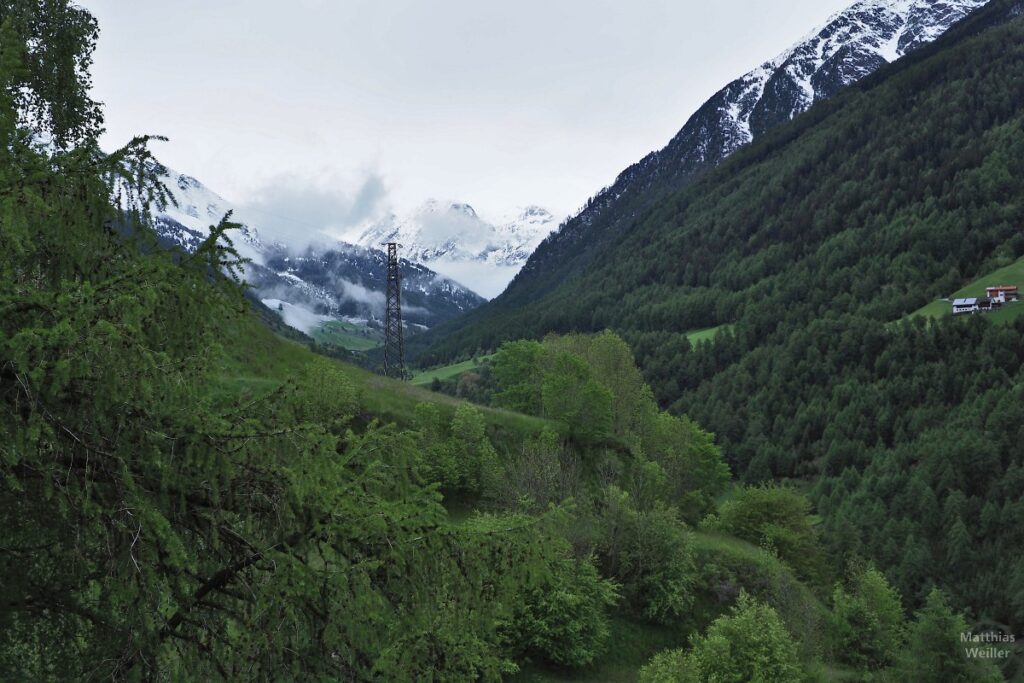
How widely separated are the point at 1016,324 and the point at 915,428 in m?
43.2

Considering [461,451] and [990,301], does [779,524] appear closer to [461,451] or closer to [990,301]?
[461,451]

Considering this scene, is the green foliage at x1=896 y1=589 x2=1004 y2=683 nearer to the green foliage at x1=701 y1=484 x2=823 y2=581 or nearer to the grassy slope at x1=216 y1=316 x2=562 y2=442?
the green foliage at x1=701 y1=484 x2=823 y2=581

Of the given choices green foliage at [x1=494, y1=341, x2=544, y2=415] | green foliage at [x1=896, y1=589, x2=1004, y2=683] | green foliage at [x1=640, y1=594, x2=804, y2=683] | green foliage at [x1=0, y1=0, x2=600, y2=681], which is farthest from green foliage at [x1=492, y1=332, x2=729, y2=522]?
green foliage at [x1=0, y1=0, x2=600, y2=681]

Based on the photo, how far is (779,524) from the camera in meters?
59.2

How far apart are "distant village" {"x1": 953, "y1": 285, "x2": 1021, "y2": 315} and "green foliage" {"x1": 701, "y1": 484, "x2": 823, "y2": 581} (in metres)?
156

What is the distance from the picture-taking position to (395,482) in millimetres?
7914

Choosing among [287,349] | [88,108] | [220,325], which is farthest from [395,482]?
[287,349]

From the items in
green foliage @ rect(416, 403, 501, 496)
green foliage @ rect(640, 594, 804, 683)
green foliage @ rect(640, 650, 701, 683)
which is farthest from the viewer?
green foliage @ rect(416, 403, 501, 496)

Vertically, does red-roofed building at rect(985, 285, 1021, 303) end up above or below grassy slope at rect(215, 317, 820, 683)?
above

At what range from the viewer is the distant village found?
187000mm

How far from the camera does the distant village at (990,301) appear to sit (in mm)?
187000

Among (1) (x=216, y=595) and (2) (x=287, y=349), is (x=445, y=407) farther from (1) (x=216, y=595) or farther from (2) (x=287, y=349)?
(1) (x=216, y=595)

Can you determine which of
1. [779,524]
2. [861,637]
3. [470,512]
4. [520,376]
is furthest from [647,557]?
[520,376]

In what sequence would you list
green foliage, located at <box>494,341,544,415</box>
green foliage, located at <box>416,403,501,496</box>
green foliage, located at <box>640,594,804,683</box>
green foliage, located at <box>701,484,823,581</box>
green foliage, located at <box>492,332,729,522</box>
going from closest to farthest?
green foliage, located at <box>640,594,804,683</box>, green foliage, located at <box>416,403,501,496</box>, green foliage, located at <box>492,332,729,522</box>, green foliage, located at <box>701,484,823,581</box>, green foliage, located at <box>494,341,544,415</box>
